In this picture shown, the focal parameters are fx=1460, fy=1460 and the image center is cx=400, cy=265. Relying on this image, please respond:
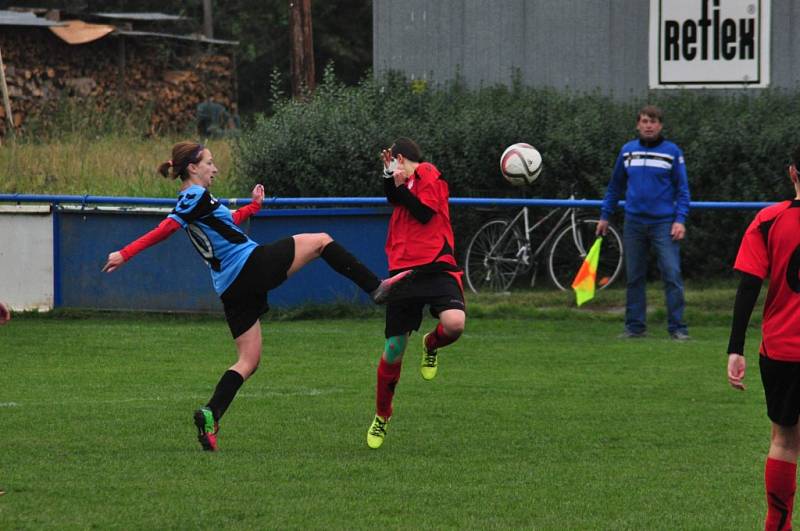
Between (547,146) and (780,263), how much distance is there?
458 inches

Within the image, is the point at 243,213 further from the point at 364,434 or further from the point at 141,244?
the point at 364,434

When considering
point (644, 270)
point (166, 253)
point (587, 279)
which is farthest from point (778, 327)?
point (166, 253)

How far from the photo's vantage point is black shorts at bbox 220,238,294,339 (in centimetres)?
829

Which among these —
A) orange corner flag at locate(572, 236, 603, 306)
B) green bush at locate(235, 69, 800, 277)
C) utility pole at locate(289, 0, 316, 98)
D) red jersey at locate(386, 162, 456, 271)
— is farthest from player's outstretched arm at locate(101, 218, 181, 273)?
utility pole at locate(289, 0, 316, 98)

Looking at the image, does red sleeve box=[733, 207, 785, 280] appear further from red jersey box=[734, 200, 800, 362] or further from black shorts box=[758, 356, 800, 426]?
black shorts box=[758, 356, 800, 426]

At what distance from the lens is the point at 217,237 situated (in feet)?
27.1

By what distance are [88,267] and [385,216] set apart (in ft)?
10.2

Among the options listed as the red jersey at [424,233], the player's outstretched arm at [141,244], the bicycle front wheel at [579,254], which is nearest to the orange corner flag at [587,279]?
the bicycle front wheel at [579,254]

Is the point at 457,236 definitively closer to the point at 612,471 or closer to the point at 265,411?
the point at 265,411

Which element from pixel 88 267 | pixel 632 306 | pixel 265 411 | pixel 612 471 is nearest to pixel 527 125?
pixel 632 306

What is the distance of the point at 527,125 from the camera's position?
57.3ft

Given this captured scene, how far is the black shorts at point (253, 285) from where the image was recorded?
8289 millimetres

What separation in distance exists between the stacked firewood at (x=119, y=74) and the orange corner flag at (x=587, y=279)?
14.7 m

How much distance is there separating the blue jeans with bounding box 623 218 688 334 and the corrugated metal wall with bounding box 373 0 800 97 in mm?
5826
